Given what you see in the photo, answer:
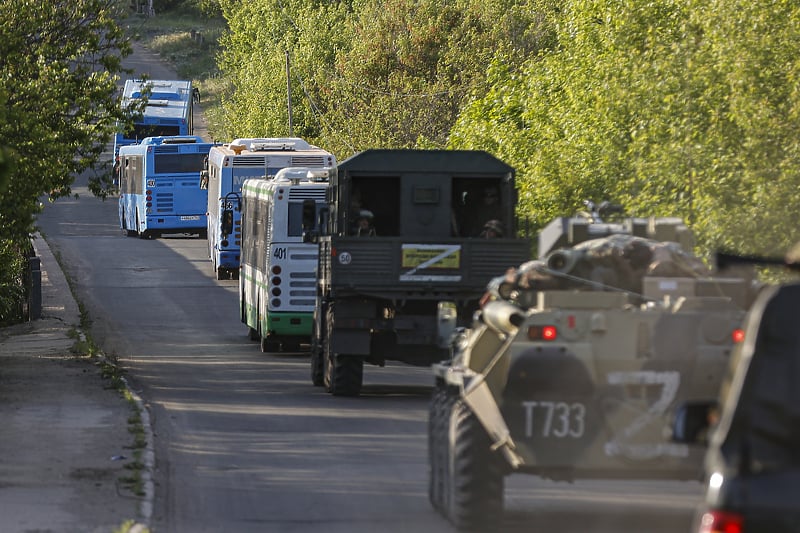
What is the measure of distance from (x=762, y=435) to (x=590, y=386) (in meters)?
5.10

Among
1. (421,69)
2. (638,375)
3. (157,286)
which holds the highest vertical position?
(421,69)

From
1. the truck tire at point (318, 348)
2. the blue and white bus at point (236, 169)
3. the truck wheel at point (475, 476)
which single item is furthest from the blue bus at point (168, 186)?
the truck wheel at point (475, 476)

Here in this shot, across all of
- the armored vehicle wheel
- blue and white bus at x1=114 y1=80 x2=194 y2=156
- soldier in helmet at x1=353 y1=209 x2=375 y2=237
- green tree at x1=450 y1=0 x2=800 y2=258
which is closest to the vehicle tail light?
the armored vehicle wheel

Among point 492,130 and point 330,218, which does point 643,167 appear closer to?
point 330,218

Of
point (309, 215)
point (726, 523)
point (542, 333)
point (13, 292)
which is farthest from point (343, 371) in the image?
point (726, 523)

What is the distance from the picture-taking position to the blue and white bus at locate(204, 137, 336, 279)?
1289 inches

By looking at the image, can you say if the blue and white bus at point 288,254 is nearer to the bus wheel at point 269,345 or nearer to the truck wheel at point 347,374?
the bus wheel at point 269,345

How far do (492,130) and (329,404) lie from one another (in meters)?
13.6

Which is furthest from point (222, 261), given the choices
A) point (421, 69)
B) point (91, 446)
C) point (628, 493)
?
point (628, 493)

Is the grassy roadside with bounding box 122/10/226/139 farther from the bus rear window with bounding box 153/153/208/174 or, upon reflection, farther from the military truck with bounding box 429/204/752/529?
the military truck with bounding box 429/204/752/529

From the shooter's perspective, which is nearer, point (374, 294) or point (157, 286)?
point (374, 294)

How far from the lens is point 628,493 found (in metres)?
12.6

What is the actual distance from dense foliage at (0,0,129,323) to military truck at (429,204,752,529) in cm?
1194

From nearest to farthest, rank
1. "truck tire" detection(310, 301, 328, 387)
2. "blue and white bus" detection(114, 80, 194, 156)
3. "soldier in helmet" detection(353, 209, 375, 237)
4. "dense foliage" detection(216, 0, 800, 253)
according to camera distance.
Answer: "dense foliage" detection(216, 0, 800, 253), "soldier in helmet" detection(353, 209, 375, 237), "truck tire" detection(310, 301, 328, 387), "blue and white bus" detection(114, 80, 194, 156)
